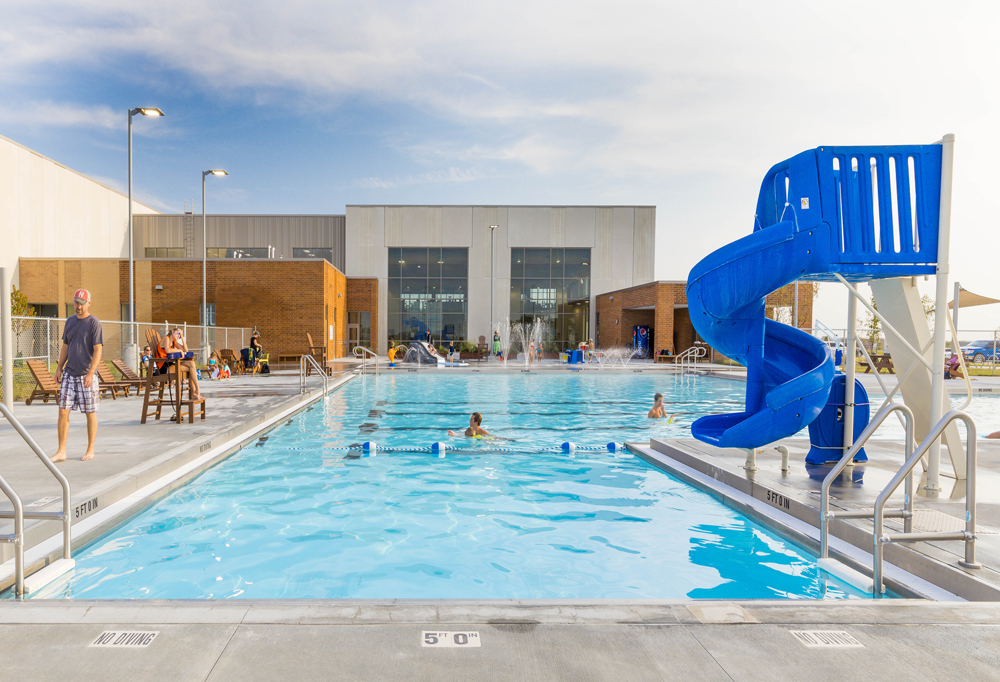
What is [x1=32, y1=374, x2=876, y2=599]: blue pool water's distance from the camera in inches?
162

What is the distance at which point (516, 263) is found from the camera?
133ft

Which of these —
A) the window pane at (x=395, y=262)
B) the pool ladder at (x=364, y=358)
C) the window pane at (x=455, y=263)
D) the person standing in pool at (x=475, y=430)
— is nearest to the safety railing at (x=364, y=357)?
the pool ladder at (x=364, y=358)

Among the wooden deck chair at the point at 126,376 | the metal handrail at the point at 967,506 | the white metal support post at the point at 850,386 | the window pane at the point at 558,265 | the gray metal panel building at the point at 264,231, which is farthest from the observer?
the gray metal panel building at the point at 264,231

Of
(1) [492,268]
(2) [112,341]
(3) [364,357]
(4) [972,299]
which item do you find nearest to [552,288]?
(1) [492,268]

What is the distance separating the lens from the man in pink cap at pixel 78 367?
6.17 metres

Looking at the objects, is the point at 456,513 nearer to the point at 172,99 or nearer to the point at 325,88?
the point at 325,88

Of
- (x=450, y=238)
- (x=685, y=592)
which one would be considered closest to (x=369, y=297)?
(x=450, y=238)

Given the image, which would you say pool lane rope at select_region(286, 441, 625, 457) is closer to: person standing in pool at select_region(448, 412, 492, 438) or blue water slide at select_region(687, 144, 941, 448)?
person standing in pool at select_region(448, 412, 492, 438)

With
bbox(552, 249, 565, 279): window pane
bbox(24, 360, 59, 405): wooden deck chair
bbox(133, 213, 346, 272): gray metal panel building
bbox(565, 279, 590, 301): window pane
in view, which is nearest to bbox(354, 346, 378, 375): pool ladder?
bbox(24, 360, 59, 405): wooden deck chair

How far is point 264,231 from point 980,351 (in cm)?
5108

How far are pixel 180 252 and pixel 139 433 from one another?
40.6 metres

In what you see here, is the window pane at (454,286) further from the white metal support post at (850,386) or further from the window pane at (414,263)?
the white metal support post at (850,386)

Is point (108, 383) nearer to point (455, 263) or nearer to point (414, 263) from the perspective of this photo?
point (414, 263)

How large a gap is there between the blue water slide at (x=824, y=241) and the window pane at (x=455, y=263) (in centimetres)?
3564
